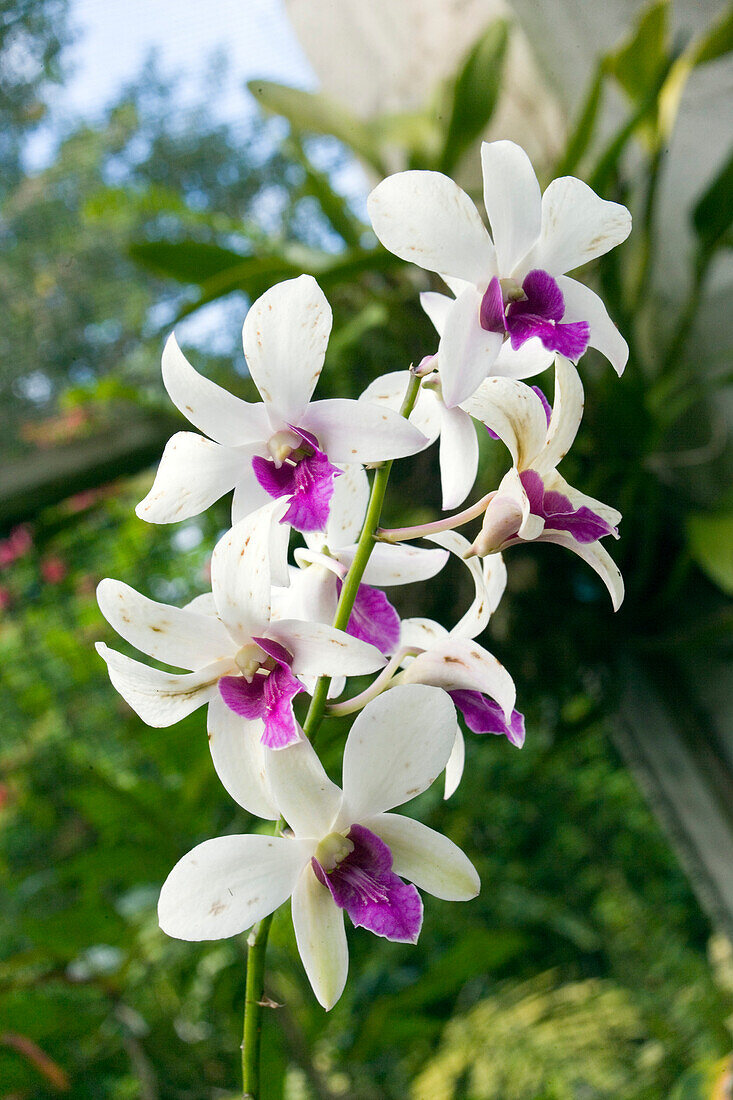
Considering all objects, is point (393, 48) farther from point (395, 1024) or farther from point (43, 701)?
point (395, 1024)

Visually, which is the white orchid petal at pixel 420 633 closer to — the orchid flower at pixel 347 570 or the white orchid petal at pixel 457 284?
the orchid flower at pixel 347 570

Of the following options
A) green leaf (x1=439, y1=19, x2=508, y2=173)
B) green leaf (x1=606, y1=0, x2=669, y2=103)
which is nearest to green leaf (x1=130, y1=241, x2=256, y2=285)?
green leaf (x1=439, y1=19, x2=508, y2=173)

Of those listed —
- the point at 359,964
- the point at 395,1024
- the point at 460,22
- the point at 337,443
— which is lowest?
the point at 359,964

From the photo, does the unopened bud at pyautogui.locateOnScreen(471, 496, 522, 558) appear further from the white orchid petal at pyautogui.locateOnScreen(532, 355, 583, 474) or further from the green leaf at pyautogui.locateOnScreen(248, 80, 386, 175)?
the green leaf at pyautogui.locateOnScreen(248, 80, 386, 175)

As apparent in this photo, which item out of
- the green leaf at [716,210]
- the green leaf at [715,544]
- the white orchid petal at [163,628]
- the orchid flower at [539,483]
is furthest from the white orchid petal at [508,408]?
the green leaf at [716,210]

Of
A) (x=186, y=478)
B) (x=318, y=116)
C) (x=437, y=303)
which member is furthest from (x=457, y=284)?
(x=318, y=116)

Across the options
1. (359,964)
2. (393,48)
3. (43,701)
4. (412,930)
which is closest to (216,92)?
(393,48)

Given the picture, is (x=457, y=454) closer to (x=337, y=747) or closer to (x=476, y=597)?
(x=476, y=597)
